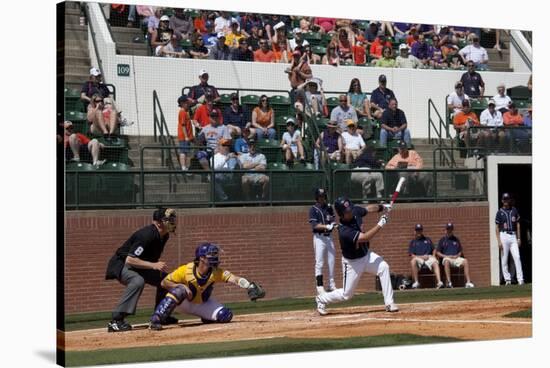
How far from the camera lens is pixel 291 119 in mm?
18469

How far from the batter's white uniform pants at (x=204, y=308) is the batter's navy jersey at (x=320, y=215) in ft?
7.72

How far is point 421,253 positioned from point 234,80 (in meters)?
4.18

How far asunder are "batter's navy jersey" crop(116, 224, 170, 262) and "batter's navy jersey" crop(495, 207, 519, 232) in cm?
643

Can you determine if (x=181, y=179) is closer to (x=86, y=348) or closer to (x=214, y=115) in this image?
(x=214, y=115)

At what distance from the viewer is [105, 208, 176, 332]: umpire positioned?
1583cm

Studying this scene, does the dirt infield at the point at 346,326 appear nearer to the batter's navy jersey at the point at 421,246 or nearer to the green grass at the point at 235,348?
the green grass at the point at 235,348

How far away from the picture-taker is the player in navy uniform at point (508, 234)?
20000mm

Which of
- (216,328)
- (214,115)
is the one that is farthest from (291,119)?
(216,328)

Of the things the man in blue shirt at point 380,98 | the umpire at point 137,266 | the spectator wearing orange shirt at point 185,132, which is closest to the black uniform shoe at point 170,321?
the umpire at point 137,266

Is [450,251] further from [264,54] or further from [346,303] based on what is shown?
[264,54]

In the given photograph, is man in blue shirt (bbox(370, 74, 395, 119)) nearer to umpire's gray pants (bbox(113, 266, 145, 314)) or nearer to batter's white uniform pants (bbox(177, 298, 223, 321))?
batter's white uniform pants (bbox(177, 298, 223, 321))

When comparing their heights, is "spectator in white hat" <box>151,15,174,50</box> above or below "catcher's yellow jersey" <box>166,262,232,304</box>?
above

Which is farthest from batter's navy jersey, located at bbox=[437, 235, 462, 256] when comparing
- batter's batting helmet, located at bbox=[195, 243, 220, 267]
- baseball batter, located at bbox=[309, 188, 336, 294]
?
batter's batting helmet, located at bbox=[195, 243, 220, 267]

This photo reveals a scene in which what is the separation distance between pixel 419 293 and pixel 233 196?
11.6 feet
